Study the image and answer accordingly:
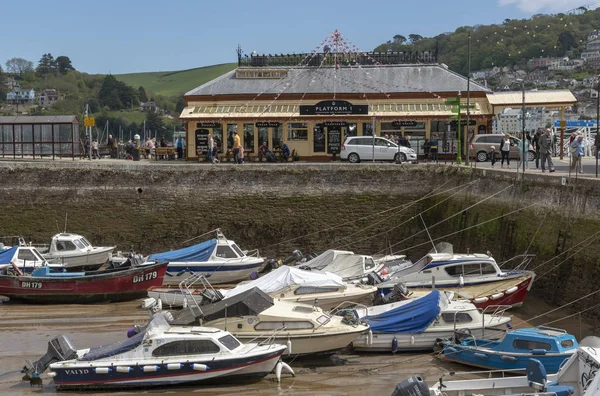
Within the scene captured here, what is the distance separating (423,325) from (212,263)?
9.83m

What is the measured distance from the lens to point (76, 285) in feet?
85.8

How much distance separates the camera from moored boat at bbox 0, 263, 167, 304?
26062mm

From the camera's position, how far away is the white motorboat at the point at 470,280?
23.9 meters

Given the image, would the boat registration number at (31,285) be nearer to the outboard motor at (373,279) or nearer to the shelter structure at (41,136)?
the outboard motor at (373,279)

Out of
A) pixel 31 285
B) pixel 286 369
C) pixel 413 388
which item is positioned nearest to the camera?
pixel 413 388

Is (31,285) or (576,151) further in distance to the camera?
(576,151)

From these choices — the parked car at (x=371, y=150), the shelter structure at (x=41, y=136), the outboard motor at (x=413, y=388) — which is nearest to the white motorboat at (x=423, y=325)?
the outboard motor at (x=413, y=388)

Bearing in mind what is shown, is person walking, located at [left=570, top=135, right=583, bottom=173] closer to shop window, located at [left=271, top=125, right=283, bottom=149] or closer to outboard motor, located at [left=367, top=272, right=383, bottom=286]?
outboard motor, located at [left=367, top=272, right=383, bottom=286]

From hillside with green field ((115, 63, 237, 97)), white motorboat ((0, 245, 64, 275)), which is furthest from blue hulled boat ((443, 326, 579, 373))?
hillside with green field ((115, 63, 237, 97))

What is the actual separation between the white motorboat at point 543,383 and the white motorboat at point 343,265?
11.1 metres

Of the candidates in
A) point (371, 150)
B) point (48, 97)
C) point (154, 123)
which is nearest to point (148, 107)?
point (48, 97)

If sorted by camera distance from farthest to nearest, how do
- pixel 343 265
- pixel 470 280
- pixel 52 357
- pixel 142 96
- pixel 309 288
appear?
pixel 142 96 < pixel 343 265 < pixel 470 280 < pixel 309 288 < pixel 52 357

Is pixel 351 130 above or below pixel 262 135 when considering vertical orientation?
above

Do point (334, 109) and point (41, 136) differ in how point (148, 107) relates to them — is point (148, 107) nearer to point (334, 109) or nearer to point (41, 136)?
point (41, 136)
